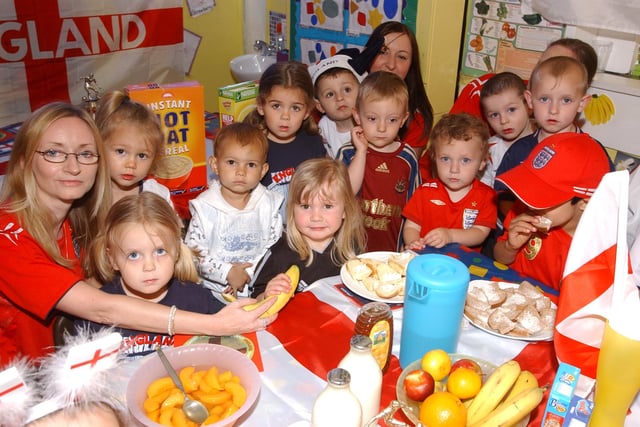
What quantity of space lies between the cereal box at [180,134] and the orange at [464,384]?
1.88m

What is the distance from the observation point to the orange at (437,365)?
125 cm

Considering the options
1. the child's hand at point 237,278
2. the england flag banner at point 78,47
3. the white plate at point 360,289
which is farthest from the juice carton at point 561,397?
the england flag banner at point 78,47

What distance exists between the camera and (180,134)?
2900mm

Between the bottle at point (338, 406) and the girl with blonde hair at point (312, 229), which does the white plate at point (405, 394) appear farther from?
the girl with blonde hair at point (312, 229)

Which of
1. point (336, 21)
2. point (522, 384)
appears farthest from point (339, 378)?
point (336, 21)

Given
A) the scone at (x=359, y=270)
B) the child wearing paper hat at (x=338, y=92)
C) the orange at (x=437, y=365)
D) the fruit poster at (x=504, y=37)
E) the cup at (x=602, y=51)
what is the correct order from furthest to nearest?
the fruit poster at (x=504, y=37), the cup at (x=602, y=51), the child wearing paper hat at (x=338, y=92), the scone at (x=359, y=270), the orange at (x=437, y=365)

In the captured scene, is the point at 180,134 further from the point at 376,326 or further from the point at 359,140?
the point at 376,326

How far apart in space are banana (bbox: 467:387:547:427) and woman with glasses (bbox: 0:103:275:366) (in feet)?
2.37

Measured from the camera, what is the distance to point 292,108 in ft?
9.36

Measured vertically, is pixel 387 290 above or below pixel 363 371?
below

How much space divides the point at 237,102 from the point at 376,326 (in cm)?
206

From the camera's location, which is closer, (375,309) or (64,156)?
(375,309)

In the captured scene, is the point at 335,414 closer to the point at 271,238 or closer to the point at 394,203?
the point at 271,238

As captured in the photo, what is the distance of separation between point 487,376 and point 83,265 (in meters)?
1.47
